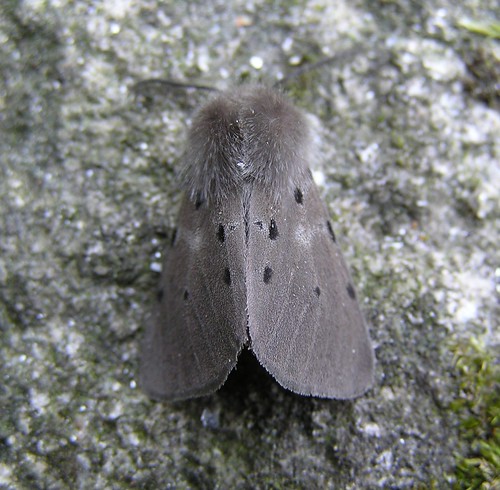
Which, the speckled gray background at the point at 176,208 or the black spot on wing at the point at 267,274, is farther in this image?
the speckled gray background at the point at 176,208

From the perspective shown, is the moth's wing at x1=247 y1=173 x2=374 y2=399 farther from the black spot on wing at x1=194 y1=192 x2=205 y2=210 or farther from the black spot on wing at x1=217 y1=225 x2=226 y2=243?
the black spot on wing at x1=194 y1=192 x2=205 y2=210

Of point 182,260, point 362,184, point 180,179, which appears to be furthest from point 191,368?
point 362,184

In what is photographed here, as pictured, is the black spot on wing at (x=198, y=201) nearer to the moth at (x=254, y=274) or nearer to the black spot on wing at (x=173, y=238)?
the moth at (x=254, y=274)

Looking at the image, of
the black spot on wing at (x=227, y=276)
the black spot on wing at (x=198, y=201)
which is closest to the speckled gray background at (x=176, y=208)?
the black spot on wing at (x=198, y=201)

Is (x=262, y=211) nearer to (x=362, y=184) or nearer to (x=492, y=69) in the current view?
(x=362, y=184)

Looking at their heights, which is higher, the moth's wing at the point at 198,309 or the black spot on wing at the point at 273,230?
the black spot on wing at the point at 273,230

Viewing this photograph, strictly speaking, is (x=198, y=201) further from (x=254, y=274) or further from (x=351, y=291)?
(x=351, y=291)

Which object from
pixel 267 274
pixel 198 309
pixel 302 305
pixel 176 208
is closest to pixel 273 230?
pixel 267 274
